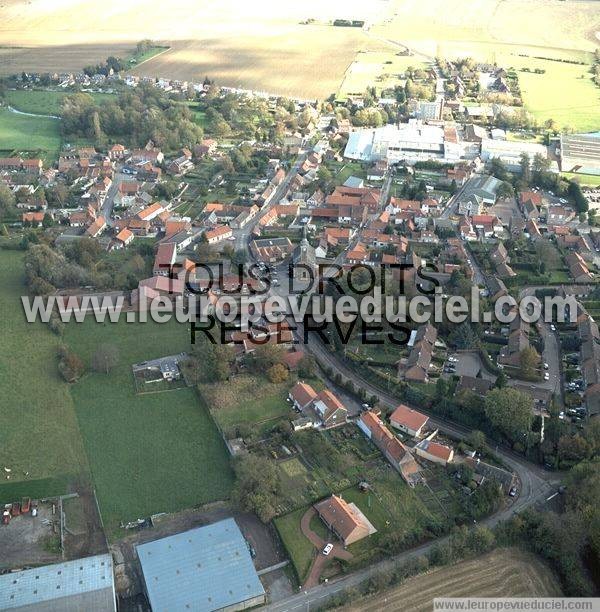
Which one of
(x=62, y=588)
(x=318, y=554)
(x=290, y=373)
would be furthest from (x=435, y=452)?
(x=62, y=588)

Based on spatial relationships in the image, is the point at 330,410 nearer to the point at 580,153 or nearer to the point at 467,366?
the point at 467,366

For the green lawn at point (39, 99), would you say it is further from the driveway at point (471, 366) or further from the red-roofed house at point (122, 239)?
the driveway at point (471, 366)

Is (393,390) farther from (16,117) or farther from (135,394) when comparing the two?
(16,117)

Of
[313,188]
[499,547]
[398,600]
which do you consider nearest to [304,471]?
[398,600]

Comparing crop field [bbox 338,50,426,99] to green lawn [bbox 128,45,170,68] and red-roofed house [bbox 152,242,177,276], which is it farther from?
red-roofed house [bbox 152,242,177,276]

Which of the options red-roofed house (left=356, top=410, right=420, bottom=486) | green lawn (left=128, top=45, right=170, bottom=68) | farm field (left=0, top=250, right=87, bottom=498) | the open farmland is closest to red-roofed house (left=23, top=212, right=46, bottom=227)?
farm field (left=0, top=250, right=87, bottom=498)

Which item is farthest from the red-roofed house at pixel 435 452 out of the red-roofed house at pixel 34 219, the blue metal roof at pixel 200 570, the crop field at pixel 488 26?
the crop field at pixel 488 26
